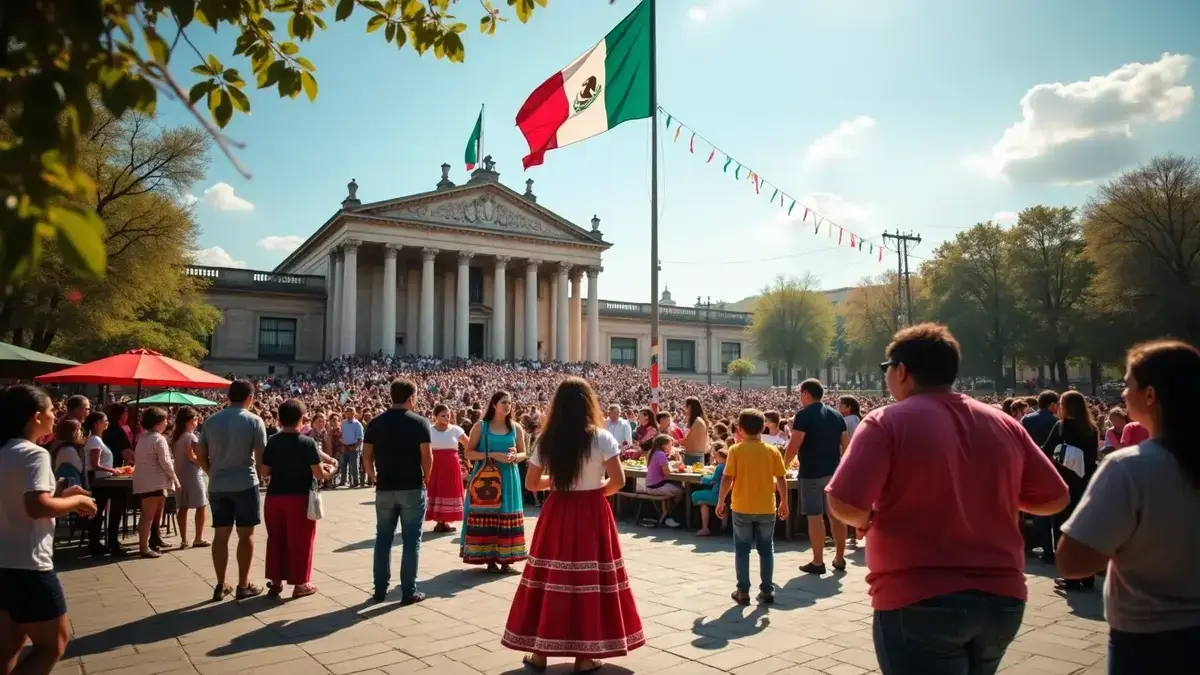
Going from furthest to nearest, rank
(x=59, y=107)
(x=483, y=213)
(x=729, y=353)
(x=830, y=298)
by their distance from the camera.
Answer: (x=830, y=298)
(x=729, y=353)
(x=483, y=213)
(x=59, y=107)

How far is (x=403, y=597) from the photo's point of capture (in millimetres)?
6539

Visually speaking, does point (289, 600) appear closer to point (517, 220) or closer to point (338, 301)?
point (338, 301)

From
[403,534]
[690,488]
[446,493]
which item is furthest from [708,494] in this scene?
[403,534]

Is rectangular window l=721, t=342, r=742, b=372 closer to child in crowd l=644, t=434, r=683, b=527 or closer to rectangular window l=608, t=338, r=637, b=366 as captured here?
rectangular window l=608, t=338, r=637, b=366

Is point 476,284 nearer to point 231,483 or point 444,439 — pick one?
point 444,439

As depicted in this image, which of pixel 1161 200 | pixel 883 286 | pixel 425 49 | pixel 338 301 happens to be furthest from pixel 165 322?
pixel 883 286

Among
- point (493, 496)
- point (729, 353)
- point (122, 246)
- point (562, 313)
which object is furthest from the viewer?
point (729, 353)

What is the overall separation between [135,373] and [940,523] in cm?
1133

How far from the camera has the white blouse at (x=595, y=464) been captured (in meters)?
4.89

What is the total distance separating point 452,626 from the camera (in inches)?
229

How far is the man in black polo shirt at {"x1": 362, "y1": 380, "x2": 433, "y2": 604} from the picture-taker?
659cm

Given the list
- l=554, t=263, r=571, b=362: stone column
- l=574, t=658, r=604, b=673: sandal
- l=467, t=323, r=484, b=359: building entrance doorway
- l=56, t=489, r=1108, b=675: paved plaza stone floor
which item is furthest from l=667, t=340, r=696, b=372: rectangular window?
l=574, t=658, r=604, b=673: sandal

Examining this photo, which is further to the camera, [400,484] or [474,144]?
[474,144]

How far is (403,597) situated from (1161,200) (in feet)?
132
